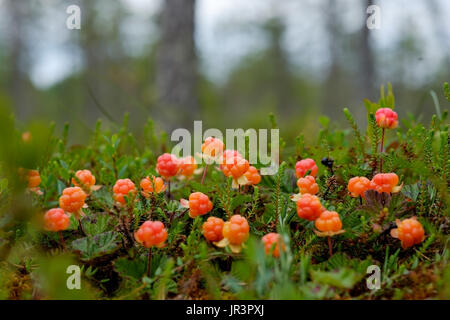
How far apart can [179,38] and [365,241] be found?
3902mm

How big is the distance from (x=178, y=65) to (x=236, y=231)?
383 cm

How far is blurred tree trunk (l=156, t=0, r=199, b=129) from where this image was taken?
163 inches

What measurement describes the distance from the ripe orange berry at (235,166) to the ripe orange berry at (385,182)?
270 millimetres

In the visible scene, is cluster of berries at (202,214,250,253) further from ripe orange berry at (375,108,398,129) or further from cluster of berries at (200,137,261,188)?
ripe orange berry at (375,108,398,129)

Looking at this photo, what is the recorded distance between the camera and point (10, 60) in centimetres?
1595

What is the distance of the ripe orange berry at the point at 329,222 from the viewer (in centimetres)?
67

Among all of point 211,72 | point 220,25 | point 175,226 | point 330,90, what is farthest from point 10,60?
point 175,226

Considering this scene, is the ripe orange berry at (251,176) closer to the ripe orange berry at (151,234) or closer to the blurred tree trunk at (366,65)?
the ripe orange berry at (151,234)

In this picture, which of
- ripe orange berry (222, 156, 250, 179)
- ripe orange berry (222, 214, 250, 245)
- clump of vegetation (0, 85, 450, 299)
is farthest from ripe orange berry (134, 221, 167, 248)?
ripe orange berry (222, 156, 250, 179)

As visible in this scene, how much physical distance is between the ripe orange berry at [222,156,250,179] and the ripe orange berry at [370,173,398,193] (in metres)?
0.27

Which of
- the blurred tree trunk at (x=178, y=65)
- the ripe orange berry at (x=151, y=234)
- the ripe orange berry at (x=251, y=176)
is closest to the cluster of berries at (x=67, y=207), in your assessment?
the ripe orange berry at (x=151, y=234)

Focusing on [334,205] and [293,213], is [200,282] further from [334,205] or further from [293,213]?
[334,205]

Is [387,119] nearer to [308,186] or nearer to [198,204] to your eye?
[308,186]

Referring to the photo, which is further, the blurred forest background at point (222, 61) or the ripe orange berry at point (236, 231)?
the blurred forest background at point (222, 61)
